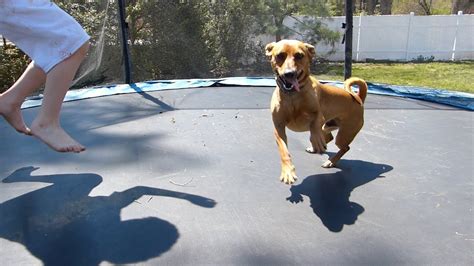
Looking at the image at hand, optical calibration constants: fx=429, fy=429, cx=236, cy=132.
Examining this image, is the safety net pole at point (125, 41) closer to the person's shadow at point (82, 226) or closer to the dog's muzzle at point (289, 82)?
the person's shadow at point (82, 226)

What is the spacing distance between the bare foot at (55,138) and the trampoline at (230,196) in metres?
0.18

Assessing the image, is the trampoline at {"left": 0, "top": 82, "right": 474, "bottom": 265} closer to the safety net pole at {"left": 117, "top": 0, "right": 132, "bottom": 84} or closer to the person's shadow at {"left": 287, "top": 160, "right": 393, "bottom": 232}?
the person's shadow at {"left": 287, "top": 160, "right": 393, "bottom": 232}

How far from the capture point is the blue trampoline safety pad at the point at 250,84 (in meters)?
2.79

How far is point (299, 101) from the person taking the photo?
1.40 metres

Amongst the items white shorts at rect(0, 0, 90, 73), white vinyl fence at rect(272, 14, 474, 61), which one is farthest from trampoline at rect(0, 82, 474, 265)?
white vinyl fence at rect(272, 14, 474, 61)

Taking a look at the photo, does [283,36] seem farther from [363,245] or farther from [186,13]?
[363,245]

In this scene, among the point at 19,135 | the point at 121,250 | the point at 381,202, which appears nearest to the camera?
the point at 121,250

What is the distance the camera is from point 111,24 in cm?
369

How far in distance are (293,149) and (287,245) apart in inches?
33.7

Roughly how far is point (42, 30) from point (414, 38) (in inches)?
262

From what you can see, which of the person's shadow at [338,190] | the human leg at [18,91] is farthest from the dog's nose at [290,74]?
the human leg at [18,91]

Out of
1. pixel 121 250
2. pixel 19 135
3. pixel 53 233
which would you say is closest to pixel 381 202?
pixel 121 250

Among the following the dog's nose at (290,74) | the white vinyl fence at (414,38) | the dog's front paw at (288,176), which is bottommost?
the white vinyl fence at (414,38)

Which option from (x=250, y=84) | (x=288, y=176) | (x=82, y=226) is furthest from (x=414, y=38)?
(x=82, y=226)
